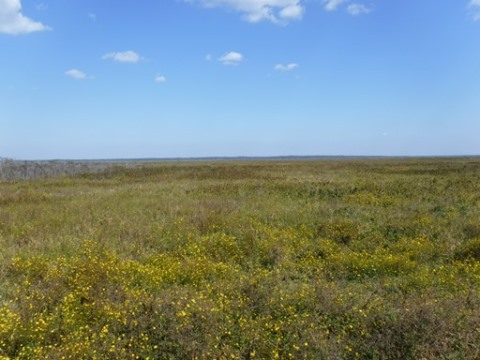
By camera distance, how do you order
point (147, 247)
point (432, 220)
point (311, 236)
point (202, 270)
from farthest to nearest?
point (432, 220), point (311, 236), point (147, 247), point (202, 270)

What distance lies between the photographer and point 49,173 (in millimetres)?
50094

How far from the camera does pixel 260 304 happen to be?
→ 670cm

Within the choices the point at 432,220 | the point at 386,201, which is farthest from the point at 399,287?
the point at 386,201

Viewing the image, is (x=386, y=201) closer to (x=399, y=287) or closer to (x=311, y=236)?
(x=311, y=236)

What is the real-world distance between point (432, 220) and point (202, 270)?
8610mm

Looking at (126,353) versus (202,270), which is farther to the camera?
(202,270)

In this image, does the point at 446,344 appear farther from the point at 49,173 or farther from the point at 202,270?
the point at 49,173

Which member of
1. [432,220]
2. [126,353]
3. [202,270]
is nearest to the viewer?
[126,353]

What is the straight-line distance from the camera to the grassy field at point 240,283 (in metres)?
5.42

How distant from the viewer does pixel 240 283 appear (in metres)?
7.58

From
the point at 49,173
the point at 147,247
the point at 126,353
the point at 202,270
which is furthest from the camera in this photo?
the point at 49,173

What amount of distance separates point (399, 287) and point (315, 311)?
7.58 ft

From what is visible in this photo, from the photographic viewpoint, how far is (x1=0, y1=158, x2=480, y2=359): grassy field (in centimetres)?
542

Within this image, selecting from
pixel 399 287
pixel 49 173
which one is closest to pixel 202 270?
pixel 399 287
